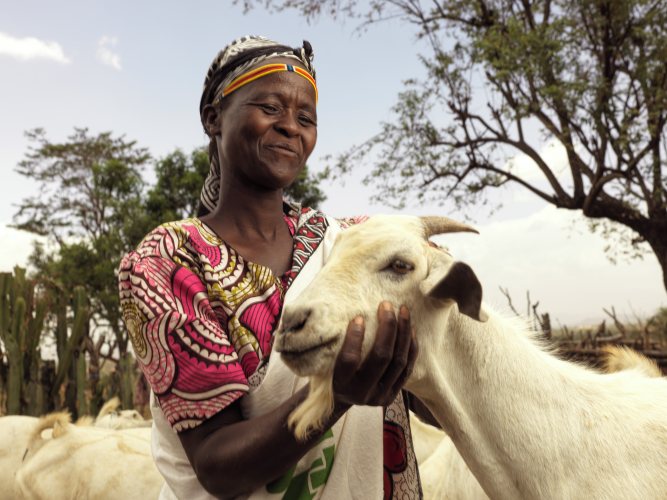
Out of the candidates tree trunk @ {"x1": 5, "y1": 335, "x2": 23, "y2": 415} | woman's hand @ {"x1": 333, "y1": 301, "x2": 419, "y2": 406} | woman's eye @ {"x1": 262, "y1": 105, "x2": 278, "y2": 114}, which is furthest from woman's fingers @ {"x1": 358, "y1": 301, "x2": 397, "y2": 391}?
tree trunk @ {"x1": 5, "y1": 335, "x2": 23, "y2": 415}

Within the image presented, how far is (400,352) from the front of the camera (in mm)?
1369

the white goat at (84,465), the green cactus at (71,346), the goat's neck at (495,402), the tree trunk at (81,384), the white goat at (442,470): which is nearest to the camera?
the goat's neck at (495,402)

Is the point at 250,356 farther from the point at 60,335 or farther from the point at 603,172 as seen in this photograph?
the point at 603,172

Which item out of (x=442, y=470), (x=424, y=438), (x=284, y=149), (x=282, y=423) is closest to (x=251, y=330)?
(x=282, y=423)

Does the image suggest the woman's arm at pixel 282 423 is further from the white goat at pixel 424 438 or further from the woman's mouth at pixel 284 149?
the white goat at pixel 424 438

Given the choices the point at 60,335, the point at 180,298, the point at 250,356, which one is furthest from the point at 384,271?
the point at 60,335

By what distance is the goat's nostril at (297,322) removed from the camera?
4.61 ft

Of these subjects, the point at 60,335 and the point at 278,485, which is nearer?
the point at 278,485

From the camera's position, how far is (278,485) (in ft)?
5.56

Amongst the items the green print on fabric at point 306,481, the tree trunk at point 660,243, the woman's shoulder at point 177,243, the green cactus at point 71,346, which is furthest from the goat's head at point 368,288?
the tree trunk at point 660,243

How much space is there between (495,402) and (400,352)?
57 centimetres

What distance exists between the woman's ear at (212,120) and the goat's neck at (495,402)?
1228mm

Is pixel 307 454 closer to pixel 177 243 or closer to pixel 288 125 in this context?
pixel 177 243

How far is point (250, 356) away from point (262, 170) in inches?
28.7
